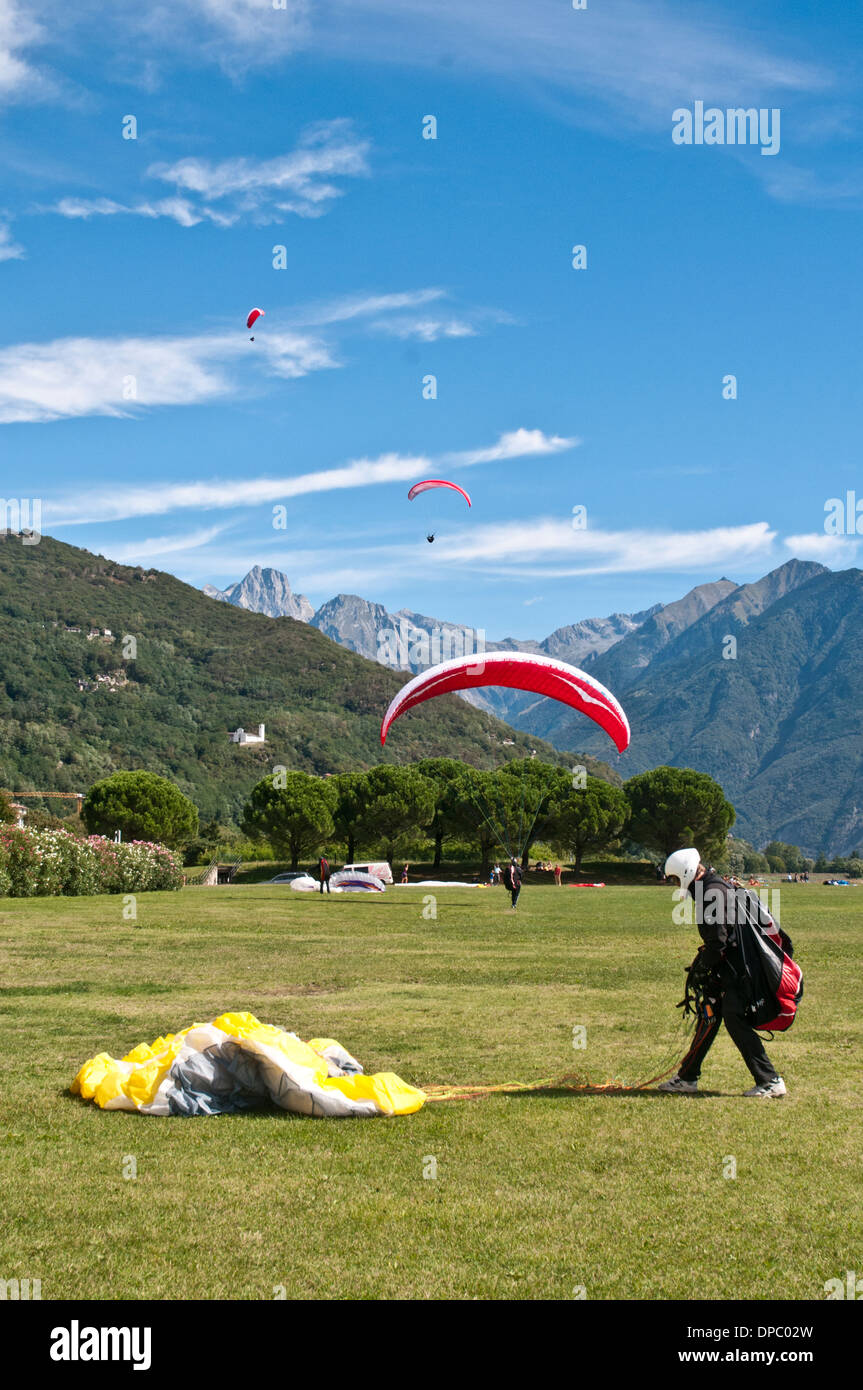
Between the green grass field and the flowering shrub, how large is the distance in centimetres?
1598

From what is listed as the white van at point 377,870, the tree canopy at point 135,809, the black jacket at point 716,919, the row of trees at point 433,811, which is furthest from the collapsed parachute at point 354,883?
the black jacket at point 716,919

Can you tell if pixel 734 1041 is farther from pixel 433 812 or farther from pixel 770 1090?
pixel 433 812

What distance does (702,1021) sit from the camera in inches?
359

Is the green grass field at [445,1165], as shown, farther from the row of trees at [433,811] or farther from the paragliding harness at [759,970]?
the row of trees at [433,811]

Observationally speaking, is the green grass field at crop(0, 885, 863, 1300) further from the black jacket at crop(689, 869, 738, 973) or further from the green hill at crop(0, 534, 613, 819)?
the green hill at crop(0, 534, 613, 819)

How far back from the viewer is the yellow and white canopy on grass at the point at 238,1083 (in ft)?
26.8

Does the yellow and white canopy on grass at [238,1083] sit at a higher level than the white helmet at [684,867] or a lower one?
Answer: lower

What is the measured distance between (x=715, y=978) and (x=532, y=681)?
18.8 m

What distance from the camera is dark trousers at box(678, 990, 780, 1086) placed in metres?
8.88

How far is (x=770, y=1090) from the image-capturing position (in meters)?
8.95

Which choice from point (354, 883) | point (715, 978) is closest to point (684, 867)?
point (715, 978)

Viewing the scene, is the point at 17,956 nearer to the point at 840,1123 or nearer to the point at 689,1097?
the point at 689,1097

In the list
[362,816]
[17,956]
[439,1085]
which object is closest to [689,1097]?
[439,1085]

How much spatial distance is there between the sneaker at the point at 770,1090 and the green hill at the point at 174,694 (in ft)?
350
